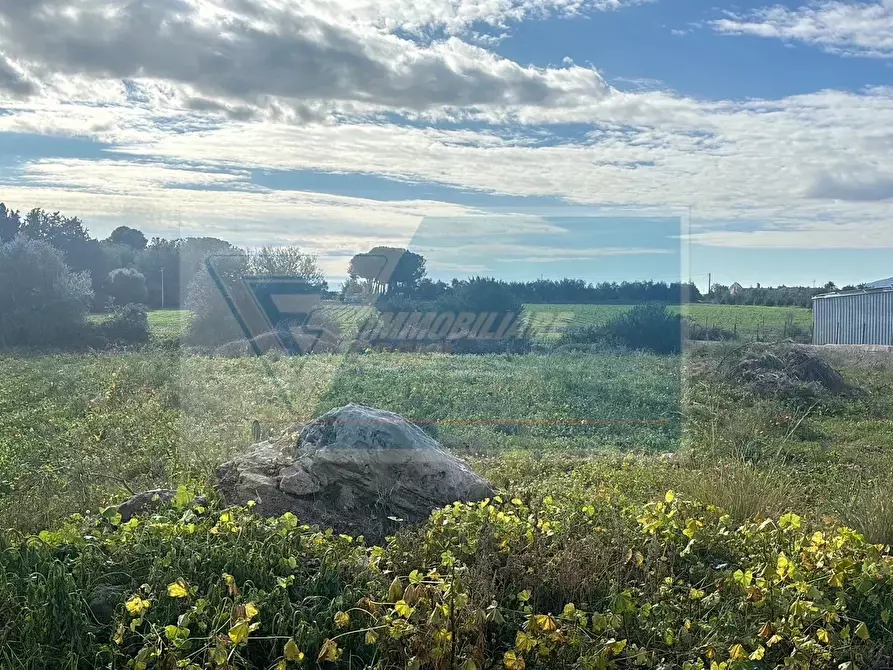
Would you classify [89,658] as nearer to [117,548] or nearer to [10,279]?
[117,548]

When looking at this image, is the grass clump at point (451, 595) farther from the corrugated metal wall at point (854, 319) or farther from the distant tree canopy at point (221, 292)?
the corrugated metal wall at point (854, 319)

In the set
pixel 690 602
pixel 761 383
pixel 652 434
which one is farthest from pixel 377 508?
pixel 761 383

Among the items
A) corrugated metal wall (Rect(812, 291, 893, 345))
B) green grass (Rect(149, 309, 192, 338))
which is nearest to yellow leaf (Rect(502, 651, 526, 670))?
green grass (Rect(149, 309, 192, 338))

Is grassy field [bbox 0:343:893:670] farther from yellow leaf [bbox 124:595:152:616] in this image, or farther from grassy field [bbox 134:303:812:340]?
grassy field [bbox 134:303:812:340]

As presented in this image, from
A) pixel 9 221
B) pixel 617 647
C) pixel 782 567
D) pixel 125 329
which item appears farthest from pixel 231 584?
pixel 9 221

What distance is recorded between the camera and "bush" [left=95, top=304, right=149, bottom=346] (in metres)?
25.7

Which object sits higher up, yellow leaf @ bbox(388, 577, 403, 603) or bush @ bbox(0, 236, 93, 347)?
bush @ bbox(0, 236, 93, 347)

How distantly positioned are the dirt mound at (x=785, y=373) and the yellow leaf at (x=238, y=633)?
11.3 metres

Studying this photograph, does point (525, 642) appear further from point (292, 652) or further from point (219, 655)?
point (219, 655)

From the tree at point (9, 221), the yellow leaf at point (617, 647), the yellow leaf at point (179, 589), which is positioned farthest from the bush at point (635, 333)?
the tree at point (9, 221)

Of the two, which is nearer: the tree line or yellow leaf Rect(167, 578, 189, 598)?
yellow leaf Rect(167, 578, 189, 598)

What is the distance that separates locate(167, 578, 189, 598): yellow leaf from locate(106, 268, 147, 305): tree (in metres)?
40.4

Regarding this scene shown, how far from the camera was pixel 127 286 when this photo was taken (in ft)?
135

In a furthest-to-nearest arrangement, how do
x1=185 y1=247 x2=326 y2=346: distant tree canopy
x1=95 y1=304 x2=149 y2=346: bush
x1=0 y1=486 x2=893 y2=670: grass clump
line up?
x1=95 y1=304 x2=149 y2=346: bush
x1=185 y1=247 x2=326 y2=346: distant tree canopy
x1=0 y1=486 x2=893 y2=670: grass clump
